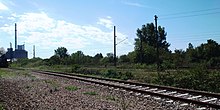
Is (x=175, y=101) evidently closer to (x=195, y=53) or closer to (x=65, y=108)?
(x=65, y=108)

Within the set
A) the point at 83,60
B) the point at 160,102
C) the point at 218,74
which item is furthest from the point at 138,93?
the point at 83,60

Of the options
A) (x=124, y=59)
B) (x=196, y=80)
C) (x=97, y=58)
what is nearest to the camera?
(x=196, y=80)

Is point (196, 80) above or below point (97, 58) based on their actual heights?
below

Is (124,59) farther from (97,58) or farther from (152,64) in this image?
(152,64)

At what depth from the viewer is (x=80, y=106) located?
1058 cm

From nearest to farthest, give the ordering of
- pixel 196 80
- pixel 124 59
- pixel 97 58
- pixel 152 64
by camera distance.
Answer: pixel 196 80, pixel 152 64, pixel 124 59, pixel 97 58

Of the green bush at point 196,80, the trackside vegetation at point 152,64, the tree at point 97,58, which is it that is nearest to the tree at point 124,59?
the trackside vegetation at point 152,64

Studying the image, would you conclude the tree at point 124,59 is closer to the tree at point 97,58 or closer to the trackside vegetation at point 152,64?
the trackside vegetation at point 152,64

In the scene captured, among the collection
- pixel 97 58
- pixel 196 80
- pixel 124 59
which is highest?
pixel 97 58

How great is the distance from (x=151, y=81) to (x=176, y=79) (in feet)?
7.96

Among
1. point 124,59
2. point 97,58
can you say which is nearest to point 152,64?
point 124,59

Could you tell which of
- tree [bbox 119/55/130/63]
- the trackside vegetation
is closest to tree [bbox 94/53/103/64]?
the trackside vegetation

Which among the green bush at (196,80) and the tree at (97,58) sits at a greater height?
the tree at (97,58)

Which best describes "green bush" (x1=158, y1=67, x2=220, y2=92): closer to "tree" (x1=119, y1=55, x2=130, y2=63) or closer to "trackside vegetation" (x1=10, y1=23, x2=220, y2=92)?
"trackside vegetation" (x1=10, y1=23, x2=220, y2=92)
